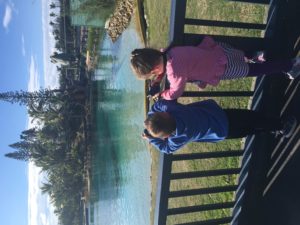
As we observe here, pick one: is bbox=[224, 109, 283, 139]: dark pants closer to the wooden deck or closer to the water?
the wooden deck

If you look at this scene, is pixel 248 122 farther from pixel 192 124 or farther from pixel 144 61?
pixel 144 61

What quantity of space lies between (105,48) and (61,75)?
42.9 ft

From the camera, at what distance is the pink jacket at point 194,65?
408cm

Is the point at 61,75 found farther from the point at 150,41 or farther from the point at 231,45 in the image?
the point at 231,45

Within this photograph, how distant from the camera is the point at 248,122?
4492 millimetres

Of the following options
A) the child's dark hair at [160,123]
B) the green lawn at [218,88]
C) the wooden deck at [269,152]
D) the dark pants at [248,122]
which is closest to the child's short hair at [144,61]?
the child's dark hair at [160,123]

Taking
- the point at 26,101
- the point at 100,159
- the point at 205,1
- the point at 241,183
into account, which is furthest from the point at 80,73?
the point at 241,183

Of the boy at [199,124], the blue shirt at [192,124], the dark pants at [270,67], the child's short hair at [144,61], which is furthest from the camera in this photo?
the dark pants at [270,67]

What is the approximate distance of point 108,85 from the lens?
2000 centimetres

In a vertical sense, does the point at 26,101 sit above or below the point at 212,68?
below

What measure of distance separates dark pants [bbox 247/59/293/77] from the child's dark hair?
3.84 ft

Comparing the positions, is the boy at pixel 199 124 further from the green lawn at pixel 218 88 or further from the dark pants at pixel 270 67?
the green lawn at pixel 218 88

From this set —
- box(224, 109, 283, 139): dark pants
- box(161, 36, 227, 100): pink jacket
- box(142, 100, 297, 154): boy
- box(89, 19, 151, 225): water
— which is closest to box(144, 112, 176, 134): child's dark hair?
box(142, 100, 297, 154): boy

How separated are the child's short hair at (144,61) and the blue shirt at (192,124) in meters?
0.54
